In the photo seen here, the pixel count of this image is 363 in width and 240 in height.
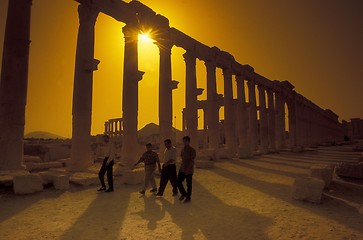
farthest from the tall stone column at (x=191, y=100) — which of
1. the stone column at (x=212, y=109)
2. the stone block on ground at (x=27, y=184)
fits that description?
the stone block on ground at (x=27, y=184)

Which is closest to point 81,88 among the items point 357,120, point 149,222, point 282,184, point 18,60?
point 18,60

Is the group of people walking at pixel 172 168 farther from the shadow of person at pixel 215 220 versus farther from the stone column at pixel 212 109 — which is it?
the stone column at pixel 212 109

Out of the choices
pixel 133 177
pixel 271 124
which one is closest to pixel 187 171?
pixel 133 177

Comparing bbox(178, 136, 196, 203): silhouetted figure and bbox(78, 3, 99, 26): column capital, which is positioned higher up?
bbox(78, 3, 99, 26): column capital

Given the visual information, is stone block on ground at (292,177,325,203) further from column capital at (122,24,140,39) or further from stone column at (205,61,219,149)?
stone column at (205,61,219,149)

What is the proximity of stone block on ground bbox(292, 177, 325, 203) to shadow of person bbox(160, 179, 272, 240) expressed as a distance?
6.39 ft

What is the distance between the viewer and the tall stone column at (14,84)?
34.9ft

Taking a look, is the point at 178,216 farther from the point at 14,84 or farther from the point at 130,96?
the point at 130,96

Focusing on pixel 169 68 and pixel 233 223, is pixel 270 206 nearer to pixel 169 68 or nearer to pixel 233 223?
pixel 233 223

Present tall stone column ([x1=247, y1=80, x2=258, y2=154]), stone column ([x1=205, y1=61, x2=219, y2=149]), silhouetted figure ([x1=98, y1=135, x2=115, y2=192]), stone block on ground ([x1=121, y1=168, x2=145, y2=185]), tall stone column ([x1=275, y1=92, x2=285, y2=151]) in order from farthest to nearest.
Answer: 1. tall stone column ([x1=275, y1=92, x2=285, y2=151])
2. tall stone column ([x1=247, y1=80, x2=258, y2=154])
3. stone column ([x1=205, y1=61, x2=219, y2=149])
4. stone block on ground ([x1=121, y1=168, x2=145, y2=185])
5. silhouetted figure ([x1=98, y1=135, x2=115, y2=192])

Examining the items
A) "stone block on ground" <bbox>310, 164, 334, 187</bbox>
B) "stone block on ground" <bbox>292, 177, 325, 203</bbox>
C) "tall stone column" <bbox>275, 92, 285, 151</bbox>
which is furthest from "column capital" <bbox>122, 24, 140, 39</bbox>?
"tall stone column" <bbox>275, 92, 285, 151</bbox>

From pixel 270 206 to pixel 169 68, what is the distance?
530 inches

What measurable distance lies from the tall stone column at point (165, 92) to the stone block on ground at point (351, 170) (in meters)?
10.1

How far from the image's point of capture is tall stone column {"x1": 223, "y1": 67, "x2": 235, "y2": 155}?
2395 cm
